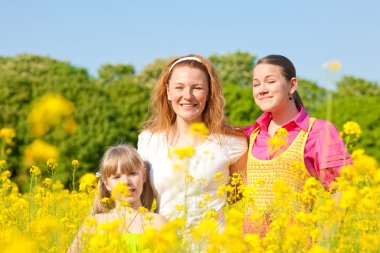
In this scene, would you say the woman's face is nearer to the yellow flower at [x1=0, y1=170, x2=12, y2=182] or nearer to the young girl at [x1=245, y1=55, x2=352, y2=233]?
the young girl at [x1=245, y1=55, x2=352, y2=233]

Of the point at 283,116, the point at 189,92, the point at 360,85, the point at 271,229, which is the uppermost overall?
the point at 189,92

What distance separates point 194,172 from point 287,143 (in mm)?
683

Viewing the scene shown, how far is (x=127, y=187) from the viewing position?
4465 mm

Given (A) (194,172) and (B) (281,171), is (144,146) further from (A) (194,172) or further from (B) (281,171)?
(B) (281,171)

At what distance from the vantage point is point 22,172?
48.3 ft

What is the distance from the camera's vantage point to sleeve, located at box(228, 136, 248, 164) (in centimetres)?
478

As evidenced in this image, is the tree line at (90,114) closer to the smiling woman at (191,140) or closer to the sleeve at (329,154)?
the smiling woman at (191,140)

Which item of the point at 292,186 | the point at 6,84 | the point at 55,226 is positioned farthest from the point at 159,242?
the point at 6,84

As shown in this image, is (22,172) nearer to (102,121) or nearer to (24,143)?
(24,143)

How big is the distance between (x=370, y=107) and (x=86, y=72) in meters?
21.1

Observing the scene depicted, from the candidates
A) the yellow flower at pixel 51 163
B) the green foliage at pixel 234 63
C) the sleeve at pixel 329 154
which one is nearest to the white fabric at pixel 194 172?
the sleeve at pixel 329 154

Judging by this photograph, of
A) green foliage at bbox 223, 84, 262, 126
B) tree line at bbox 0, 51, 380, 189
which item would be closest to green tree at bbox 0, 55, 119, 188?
tree line at bbox 0, 51, 380, 189

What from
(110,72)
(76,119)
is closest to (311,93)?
(110,72)

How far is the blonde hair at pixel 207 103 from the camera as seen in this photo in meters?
4.88
